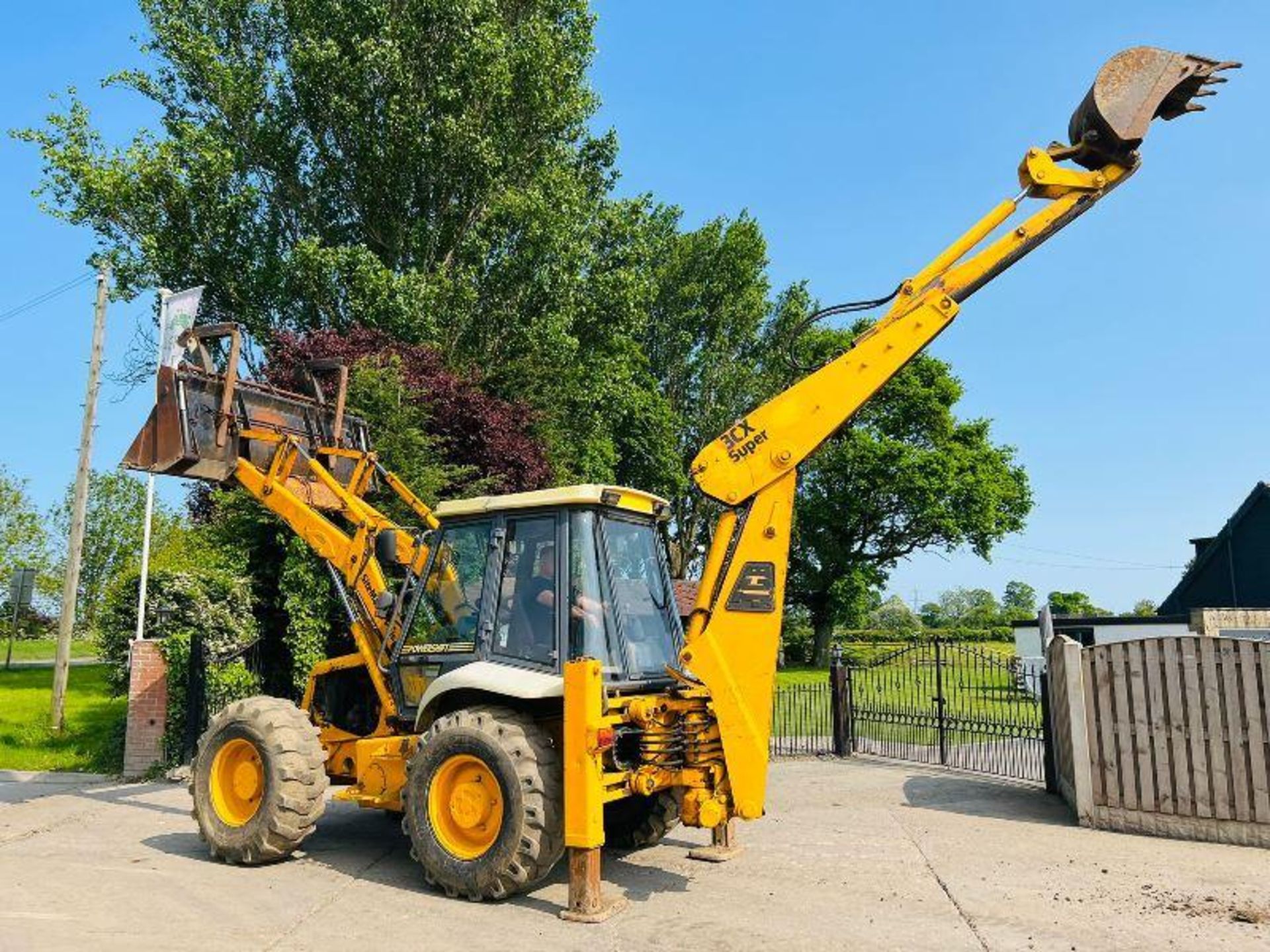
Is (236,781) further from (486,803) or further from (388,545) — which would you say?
(486,803)

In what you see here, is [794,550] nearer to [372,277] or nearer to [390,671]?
[372,277]

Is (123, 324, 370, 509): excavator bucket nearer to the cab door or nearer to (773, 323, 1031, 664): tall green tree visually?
the cab door

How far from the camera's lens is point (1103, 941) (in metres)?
5.58

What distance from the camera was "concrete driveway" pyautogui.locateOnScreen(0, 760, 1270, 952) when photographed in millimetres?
5613

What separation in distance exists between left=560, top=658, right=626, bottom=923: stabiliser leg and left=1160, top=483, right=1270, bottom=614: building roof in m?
23.8

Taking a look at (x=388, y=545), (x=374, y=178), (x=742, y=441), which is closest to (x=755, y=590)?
(x=742, y=441)

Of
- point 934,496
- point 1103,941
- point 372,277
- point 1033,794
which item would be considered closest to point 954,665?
point 1033,794

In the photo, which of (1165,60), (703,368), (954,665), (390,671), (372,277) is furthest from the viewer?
(703,368)

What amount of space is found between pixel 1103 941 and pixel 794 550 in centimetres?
3279

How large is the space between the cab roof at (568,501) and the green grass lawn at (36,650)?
4563cm

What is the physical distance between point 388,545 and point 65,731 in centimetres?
1114

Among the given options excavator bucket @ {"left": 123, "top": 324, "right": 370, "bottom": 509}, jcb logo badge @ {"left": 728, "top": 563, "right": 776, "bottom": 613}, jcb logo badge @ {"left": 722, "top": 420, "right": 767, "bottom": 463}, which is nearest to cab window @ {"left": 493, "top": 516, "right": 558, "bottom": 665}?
jcb logo badge @ {"left": 728, "top": 563, "right": 776, "bottom": 613}

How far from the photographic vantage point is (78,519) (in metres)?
16.0

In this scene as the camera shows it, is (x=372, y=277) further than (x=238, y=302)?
No
